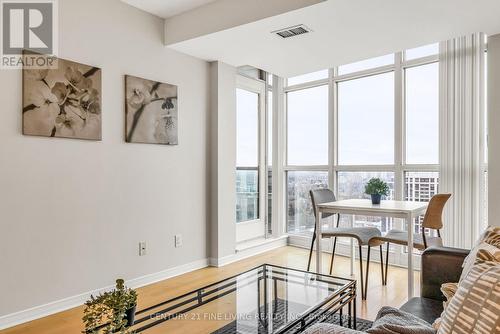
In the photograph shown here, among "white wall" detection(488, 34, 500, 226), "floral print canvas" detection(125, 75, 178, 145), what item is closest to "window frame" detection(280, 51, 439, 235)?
"white wall" detection(488, 34, 500, 226)

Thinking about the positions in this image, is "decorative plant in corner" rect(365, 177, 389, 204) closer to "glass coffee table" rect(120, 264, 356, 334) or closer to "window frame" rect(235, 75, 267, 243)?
"glass coffee table" rect(120, 264, 356, 334)

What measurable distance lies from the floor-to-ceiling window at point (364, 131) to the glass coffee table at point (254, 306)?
2.15 m

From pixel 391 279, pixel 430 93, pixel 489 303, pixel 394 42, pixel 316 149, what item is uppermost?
pixel 394 42

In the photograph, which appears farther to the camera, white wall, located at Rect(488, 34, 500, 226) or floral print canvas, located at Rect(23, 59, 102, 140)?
white wall, located at Rect(488, 34, 500, 226)

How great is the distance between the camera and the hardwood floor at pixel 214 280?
2314 mm

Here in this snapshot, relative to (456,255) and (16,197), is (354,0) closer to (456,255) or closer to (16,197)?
(456,255)

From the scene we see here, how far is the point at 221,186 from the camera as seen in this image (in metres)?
3.88

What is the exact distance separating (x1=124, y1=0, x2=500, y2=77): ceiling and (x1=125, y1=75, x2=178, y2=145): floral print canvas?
20.3 inches

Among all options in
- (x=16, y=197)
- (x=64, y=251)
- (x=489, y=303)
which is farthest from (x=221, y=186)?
(x=489, y=303)

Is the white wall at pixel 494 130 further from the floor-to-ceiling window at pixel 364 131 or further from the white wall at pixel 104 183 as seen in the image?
the white wall at pixel 104 183

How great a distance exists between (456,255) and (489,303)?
113 cm

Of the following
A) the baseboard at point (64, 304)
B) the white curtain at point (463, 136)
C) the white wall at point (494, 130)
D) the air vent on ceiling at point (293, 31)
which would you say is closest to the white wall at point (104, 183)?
the baseboard at point (64, 304)

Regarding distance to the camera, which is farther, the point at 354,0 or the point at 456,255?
the point at 354,0

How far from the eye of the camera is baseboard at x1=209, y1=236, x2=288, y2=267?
3830 millimetres
